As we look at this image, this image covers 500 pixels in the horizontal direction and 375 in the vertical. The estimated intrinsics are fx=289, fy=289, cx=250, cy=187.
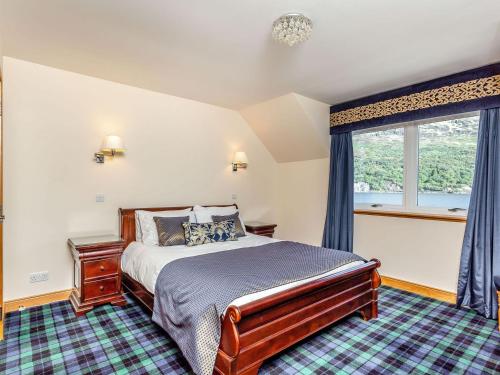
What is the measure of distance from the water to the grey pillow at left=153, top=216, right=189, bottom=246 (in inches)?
99.7

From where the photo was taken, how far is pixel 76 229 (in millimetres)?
3152

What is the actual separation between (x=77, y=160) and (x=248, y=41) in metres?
→ 2.22

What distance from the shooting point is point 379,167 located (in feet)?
13.0

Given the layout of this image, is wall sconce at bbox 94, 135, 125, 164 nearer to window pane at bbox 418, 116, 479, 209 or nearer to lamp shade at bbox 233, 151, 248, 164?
lamp shade at bbox 233, 151, 248, 164

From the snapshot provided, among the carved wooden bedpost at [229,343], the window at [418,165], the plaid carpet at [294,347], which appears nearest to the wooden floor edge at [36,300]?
the plaid carpet at [294,347]

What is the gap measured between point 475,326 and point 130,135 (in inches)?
161

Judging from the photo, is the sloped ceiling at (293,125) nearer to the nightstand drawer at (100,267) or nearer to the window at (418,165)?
the window at (418,165)

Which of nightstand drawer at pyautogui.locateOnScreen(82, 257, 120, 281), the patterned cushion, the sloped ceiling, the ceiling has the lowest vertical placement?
nightstand drawer at pyautogui.locateOnScreen(82, 257, 120, 281)

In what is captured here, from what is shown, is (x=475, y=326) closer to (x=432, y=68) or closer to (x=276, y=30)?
(x=432, y=68)

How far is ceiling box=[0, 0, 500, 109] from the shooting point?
1.98 meters

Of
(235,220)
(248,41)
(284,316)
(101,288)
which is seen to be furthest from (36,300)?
(248,41)

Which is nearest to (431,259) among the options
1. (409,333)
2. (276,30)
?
(409,333)

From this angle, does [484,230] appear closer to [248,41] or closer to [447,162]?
[447,162]

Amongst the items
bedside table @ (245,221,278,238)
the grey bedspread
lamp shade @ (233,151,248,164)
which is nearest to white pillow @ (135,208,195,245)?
the grey bedspread
